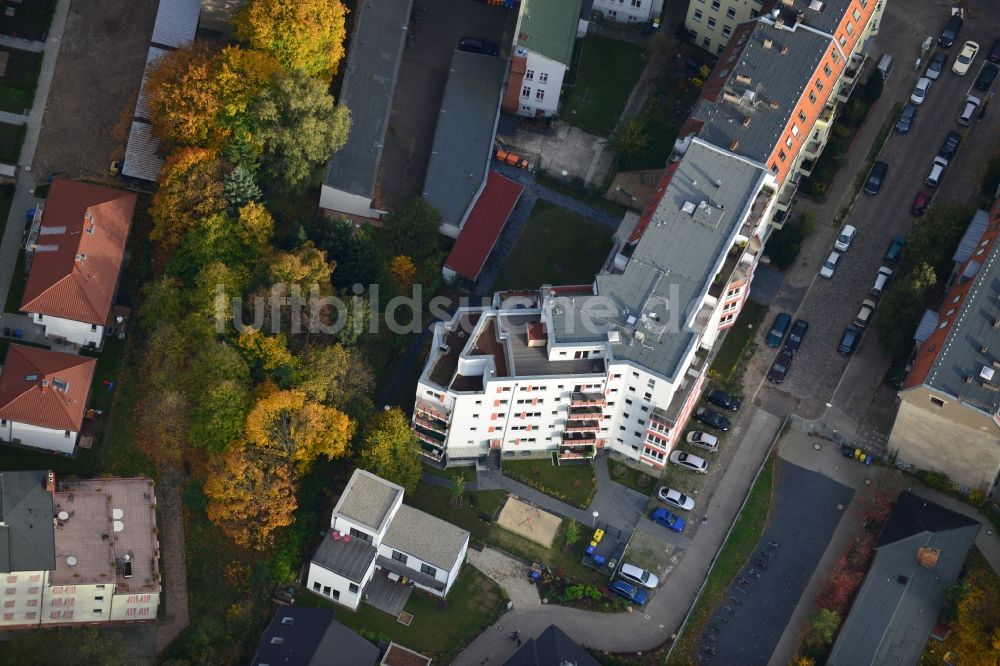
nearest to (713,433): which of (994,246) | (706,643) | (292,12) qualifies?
(706,643)

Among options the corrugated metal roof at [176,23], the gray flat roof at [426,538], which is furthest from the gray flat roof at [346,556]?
the corrugated metal roof at [176,23]

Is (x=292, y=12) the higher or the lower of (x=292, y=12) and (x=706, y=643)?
the higher

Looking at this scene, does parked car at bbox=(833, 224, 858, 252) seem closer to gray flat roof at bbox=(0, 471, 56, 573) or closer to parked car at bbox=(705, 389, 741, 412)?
parked car at bbox=(705, 389, 741, 412)

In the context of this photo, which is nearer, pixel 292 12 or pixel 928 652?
pixel 928 652

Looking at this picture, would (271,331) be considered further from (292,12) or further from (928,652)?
(928,652)

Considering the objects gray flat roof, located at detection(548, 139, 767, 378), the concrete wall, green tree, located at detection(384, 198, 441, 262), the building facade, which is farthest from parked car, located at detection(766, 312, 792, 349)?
green tree, located at detection(384, 198, 441, 262)
